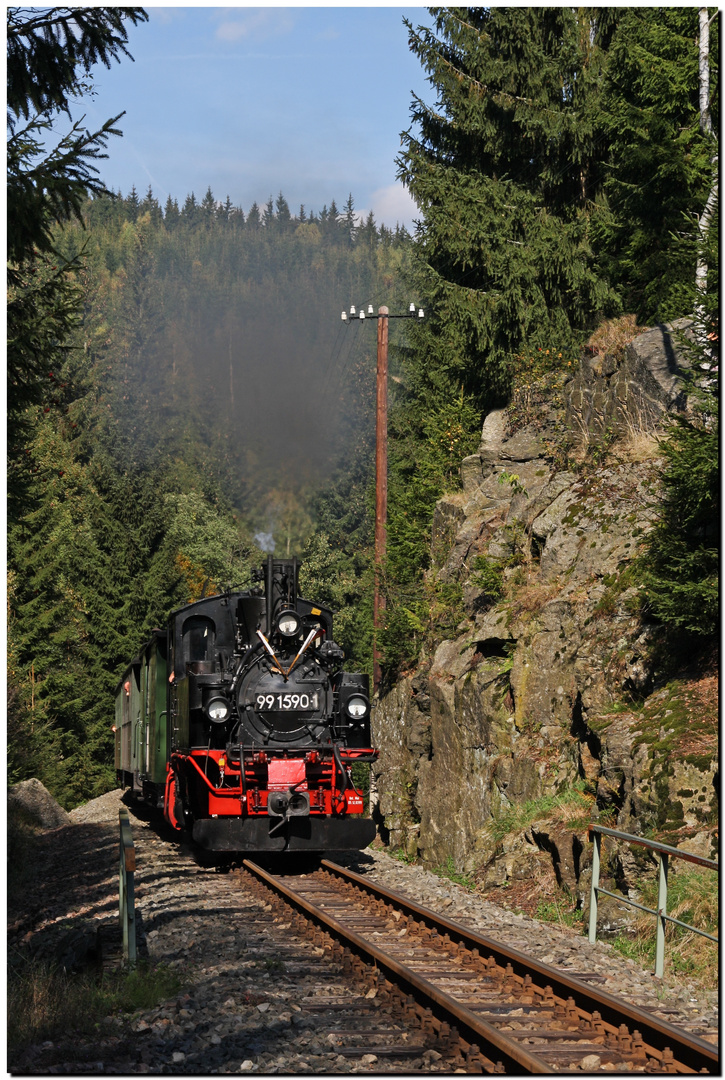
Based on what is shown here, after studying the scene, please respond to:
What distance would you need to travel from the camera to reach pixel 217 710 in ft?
39.4

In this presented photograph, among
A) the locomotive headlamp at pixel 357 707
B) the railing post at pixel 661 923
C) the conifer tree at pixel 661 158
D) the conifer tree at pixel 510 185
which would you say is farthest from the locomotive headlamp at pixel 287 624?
the conifer tree at pixel 510 185

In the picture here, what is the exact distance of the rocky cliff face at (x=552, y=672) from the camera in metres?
9.92

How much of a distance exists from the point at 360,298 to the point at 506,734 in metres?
84.0

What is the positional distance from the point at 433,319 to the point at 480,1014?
887 inches

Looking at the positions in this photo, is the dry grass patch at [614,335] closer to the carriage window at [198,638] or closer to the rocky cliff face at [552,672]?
the rocky cliff face at [552,672]

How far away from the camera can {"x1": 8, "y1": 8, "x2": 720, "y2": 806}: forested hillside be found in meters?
9.29

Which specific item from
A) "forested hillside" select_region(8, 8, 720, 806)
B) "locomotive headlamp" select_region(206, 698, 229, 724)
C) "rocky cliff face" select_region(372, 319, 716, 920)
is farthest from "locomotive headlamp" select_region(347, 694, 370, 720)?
"forested hillside" select_region(8, 8, 720, 806)

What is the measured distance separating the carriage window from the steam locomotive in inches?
0.6

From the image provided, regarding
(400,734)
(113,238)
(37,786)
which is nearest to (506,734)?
(400,734)

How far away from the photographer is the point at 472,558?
1750cm

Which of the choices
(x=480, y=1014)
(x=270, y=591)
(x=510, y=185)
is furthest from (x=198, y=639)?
(x=510, y=185)

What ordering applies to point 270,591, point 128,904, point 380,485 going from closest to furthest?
point 128,904, point 270,591, point 380,485

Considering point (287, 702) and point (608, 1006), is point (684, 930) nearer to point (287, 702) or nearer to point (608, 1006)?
point (608, 1006)

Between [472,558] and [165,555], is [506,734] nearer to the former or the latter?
[472,558]
